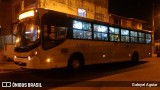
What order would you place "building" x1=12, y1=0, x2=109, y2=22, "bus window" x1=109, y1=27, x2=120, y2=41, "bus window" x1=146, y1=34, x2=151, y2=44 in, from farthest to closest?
"building" x1=12, y1=0, x2=109, y2=22
"bus window" x1=146, y1=34, x2=151, y2=44
"bus window" x1=109, y1=27, x2=120, y2=41

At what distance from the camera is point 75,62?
542 inches

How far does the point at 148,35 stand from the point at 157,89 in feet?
45.8

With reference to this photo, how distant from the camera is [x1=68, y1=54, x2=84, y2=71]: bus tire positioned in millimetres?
13508

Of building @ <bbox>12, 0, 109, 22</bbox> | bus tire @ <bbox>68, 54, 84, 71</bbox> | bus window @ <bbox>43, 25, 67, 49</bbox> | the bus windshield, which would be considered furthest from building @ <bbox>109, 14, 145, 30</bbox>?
the bus windshield

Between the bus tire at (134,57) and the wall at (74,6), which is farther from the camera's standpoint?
the wall at (74,6)

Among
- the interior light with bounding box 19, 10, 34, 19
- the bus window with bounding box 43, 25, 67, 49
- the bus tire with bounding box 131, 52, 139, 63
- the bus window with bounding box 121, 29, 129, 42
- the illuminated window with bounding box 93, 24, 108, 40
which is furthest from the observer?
the bus tire with bounding box 131, 52, 139, 63

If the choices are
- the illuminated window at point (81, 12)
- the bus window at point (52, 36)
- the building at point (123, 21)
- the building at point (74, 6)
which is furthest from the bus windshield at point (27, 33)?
the building at point (123, 21)

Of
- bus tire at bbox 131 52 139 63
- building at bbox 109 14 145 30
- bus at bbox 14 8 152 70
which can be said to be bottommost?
bus tire at bbox 131 52 139 63

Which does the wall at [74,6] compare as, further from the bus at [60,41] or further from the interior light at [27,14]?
the interior light at [27,14]

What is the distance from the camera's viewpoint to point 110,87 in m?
9.92

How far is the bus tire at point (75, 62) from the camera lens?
532 inches

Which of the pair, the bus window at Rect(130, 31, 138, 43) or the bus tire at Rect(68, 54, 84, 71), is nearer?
the bus tire at Rect(68, 54, 84, 71)

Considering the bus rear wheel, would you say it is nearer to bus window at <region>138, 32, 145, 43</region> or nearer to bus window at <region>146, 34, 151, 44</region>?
bus window at <region>138, 32, 145, 43</region>

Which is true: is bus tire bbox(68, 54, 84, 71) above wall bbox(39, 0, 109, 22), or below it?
below
